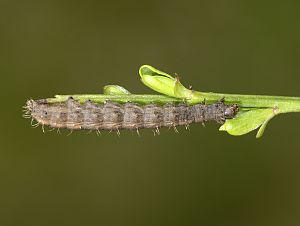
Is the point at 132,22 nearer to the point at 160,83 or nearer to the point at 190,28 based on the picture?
the point at 190,28

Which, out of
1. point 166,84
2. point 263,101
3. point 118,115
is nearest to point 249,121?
point 263,101

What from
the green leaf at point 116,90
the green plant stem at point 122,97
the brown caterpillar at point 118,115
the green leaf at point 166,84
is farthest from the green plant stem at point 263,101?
the brown caterpillar at point 118,115

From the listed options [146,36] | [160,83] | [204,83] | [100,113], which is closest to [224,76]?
[204,83]

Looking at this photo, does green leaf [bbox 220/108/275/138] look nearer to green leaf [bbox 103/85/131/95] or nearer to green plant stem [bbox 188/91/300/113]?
green plant stem [bbox 188/91/300/113]

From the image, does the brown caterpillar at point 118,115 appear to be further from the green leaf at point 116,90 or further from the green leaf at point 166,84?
the green leaf at point 166,84

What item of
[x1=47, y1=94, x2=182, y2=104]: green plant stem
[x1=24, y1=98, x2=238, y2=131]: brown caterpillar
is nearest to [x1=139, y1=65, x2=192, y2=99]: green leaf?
[x1=47, y1=94, x2=182, y2=104]: green plant stem

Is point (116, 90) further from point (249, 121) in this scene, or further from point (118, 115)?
point (249, 121)
